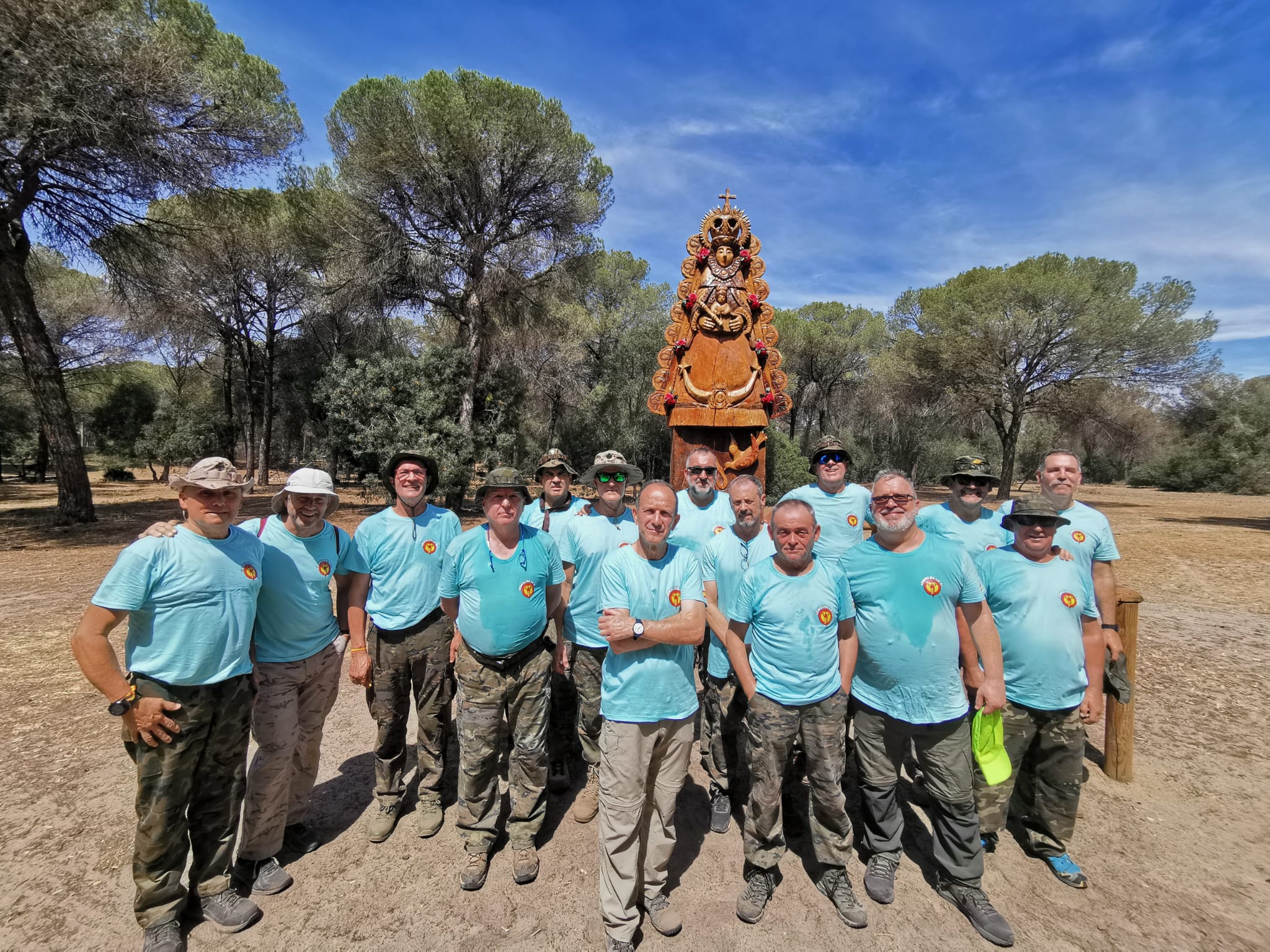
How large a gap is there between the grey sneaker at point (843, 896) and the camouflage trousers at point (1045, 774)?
2.32 feet

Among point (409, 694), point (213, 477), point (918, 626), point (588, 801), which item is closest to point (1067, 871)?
point (918, 626)

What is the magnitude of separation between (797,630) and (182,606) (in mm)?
2372

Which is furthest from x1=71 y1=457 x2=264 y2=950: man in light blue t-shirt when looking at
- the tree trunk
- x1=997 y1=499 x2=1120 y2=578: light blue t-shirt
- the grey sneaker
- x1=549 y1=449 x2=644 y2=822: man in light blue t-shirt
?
the tree trunk

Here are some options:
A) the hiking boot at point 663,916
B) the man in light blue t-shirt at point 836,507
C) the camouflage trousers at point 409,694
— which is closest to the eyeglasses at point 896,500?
the man in light blue t-shirt at point 836,507

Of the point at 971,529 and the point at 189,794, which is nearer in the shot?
the point at 189,794

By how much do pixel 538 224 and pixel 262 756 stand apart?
1318 cm

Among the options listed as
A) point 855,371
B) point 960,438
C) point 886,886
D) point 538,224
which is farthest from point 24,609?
point 960,438

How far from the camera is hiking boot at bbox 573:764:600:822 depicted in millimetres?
3021

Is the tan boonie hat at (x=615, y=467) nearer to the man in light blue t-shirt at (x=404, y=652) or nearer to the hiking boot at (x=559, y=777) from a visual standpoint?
the man in light blue t-shirt at (x=404, y=652)

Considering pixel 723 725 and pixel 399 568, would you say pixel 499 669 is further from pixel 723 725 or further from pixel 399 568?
pixel 723 725

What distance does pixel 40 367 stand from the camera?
1007 cm

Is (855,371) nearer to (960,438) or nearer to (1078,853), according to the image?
(960,438)

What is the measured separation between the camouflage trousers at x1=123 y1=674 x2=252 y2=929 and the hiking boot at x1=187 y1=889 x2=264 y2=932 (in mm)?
35

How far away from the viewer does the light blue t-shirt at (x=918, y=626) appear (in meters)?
2.34
